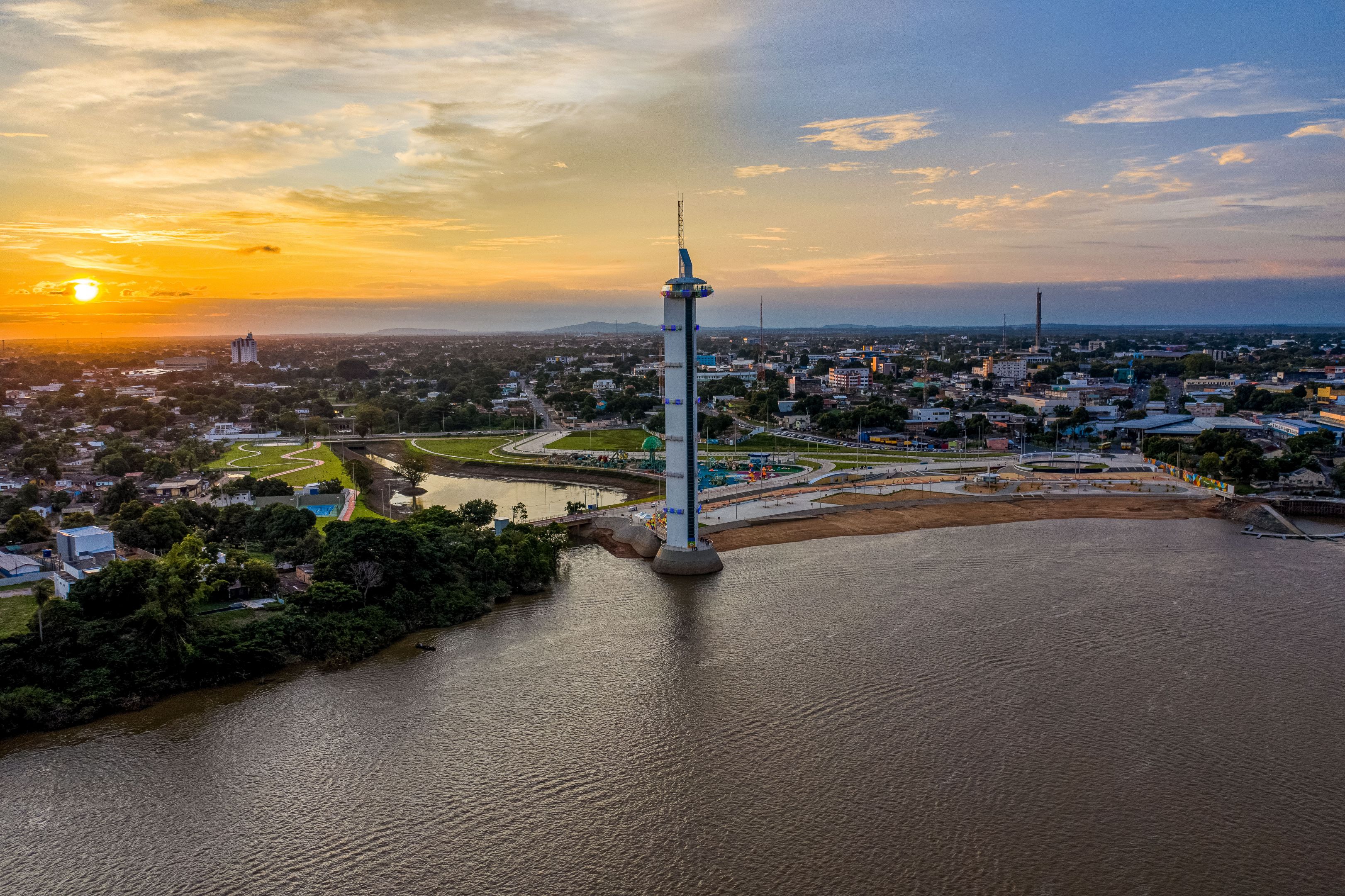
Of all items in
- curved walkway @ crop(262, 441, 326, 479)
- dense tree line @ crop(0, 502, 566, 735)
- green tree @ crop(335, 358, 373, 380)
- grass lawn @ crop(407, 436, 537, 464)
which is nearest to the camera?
dense tree line @ crop(0, 502, 566, 735)

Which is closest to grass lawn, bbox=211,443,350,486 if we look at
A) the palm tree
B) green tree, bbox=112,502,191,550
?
green tree, bbox=112,502,191,550

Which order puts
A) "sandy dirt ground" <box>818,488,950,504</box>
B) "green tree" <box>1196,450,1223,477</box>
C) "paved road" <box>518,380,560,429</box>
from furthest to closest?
"paved road" <box>518,380,560,429</box> → "green tree" <box>1196,450,1223,477</box> → "sandy dirt ground" <box>818,488,950,504</box>

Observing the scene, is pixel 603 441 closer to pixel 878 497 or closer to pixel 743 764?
pixel 878 497

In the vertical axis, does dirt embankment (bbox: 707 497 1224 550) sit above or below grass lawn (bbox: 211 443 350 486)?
below

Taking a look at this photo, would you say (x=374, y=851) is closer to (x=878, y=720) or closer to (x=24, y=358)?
(x=878, y=720)

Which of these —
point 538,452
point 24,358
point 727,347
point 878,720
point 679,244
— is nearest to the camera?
point 878,720

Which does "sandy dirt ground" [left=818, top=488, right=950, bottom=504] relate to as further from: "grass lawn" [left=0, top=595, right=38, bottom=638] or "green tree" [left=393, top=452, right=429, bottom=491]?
"grass lawn" [left=0, top=595, right=38, bottom=638]

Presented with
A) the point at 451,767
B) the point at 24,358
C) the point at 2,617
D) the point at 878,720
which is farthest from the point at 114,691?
the point at 24,358
